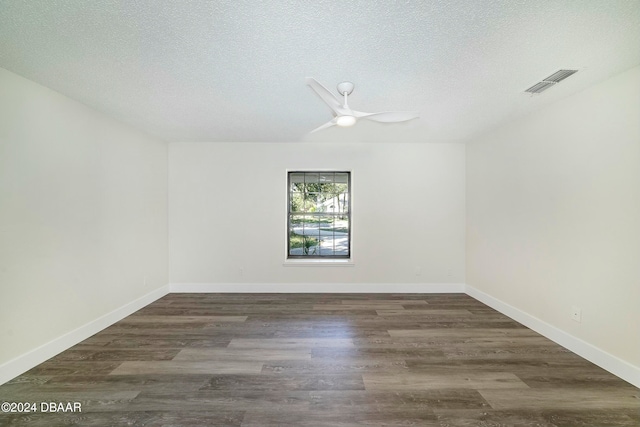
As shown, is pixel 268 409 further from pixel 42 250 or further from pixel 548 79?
pixel 548 79

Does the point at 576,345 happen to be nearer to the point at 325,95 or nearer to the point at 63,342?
the point at 325,95

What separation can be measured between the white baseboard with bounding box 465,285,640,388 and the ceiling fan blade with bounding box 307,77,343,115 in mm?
2961

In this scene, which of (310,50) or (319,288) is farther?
(319,288)

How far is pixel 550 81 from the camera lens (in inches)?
87.3

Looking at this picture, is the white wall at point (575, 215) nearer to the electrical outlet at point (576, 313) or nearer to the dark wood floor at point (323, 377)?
the electrical outlet at point (576, 313)

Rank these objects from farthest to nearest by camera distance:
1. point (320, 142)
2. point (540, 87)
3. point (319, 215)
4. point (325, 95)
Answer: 1. point (319, 215)
2. point (320, 142)
3. point (540, 87)
4. point (325, 95)

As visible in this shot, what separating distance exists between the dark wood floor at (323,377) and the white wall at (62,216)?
0.37 metres

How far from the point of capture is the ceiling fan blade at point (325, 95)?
6.03 ft

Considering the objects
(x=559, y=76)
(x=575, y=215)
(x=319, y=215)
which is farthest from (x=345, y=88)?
(x=319, y=215)

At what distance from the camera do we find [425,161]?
4262mm

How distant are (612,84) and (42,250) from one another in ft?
16.4

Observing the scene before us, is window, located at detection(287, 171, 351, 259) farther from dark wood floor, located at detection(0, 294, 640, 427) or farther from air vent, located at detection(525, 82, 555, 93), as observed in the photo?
air vent, located at detection(525, 82, 555, 93)

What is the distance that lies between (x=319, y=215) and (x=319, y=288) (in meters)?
1.20

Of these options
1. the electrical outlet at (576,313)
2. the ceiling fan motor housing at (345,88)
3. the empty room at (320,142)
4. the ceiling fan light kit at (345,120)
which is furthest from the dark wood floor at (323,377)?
the ceiling fan motor housing at (345,88)
